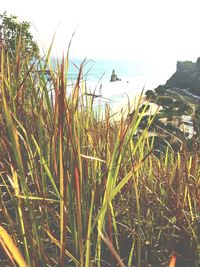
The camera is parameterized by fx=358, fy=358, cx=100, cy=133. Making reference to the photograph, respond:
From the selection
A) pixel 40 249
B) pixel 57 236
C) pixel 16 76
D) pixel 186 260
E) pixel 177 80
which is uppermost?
pixel 16 76

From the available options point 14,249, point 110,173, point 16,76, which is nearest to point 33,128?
point 16,76

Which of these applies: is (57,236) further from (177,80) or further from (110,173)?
(177,80)

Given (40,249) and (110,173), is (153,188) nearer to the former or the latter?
(110,173)

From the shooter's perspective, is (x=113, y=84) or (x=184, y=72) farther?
(x=184, y=72)

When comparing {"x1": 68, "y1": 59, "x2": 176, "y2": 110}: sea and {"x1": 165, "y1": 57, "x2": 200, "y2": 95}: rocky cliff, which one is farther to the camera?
{"x1": 165, "y1": 57, "x2": 200, "y2": 95}: rocky cliff

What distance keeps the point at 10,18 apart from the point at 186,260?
22.1ft

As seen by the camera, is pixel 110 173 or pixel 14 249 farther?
pixel 110 173

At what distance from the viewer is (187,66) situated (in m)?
54.0

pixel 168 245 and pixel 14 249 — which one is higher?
pixel 14 249

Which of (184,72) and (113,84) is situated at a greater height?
(184,72)

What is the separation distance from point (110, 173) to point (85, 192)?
177mm

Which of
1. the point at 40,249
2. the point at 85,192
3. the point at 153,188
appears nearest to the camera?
the point at 40,249

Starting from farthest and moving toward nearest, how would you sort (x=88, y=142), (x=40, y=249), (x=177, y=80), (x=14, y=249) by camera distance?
1. (x=177, y=80)
2. (x=88, y=142)
3. (x=40, y=249)
4. (x=14, y=249)

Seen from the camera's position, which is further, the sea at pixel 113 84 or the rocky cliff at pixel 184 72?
the rocky cliff at pixel 184 72
